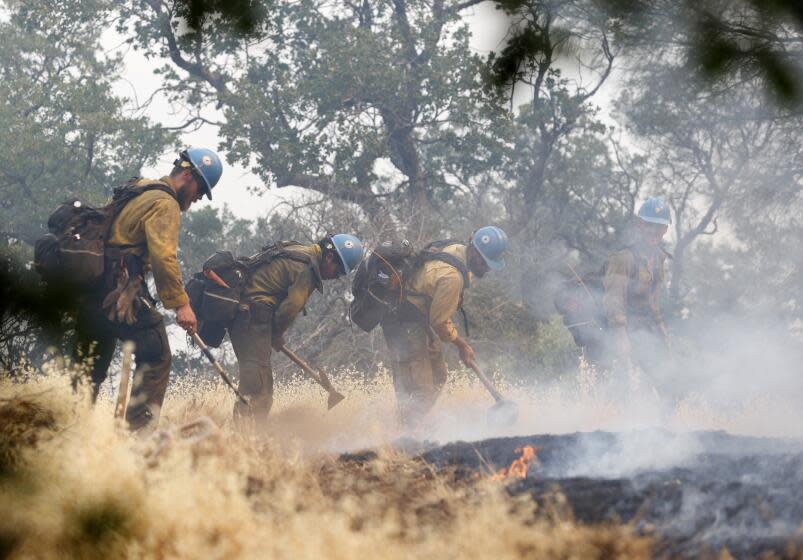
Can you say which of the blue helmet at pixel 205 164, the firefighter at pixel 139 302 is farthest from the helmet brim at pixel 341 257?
Answer: the firefighter at pixel 139 302

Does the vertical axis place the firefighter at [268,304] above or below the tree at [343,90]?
below

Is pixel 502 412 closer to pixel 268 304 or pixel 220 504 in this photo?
pixel 268 304

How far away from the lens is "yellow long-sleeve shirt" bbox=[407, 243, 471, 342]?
8234mm

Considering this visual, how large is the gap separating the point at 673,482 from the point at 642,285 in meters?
4.61

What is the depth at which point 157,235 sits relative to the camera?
615 centimetres

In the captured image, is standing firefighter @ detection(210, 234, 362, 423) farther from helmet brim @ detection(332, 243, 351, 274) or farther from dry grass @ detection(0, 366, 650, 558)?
dry grass @ detection(0, 366, 650, 558)

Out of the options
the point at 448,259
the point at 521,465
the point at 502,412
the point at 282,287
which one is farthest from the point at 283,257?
the point at 521,465

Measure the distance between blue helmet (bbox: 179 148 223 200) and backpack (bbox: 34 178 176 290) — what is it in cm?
68

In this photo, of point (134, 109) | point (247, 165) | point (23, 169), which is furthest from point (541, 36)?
point (23, 169)

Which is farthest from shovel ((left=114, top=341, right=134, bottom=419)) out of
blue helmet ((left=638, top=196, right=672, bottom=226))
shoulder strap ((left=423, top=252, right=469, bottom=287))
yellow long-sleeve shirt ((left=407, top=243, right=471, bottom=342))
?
blue helmet ((left=638, top=196, right=672, bottom=226))

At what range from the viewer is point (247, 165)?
57.1 ft

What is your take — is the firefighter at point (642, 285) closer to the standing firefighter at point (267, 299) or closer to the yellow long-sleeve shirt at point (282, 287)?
the standing firefighter at point (267, 299)

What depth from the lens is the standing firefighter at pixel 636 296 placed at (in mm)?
8820

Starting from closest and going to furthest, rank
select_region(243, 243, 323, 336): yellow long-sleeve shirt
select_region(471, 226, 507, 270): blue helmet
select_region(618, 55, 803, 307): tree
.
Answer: select_region(243, 243, 323, 336): yellow long-sleeve shirt, select_region(471, 226, 507, 270): blue helmet, select_region(618, 55, 803, 307): tree
